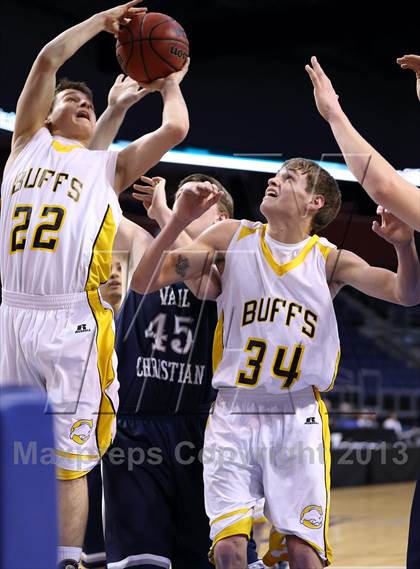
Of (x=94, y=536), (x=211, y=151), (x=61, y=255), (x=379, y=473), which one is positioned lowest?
(x=379, y=473)

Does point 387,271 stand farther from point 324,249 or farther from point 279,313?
point 279,313

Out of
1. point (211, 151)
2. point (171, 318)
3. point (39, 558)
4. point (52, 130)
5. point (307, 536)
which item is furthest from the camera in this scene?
point (211, 151)

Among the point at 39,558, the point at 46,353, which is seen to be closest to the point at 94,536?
the point at 46,353

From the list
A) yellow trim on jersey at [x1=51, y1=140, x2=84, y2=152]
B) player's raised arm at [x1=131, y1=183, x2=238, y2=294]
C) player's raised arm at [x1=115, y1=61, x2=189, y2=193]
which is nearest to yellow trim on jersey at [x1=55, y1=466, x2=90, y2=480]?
player's raised arm at [x1=131, y1=183, x2=238, y2=294]

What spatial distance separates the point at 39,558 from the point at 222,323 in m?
2.14

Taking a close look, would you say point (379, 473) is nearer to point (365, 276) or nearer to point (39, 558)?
point (365, 276)

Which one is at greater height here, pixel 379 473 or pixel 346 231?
pixel 346 231

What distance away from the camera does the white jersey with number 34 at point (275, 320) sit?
326cm

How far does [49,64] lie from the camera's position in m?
3.38

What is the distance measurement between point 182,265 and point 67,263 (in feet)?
1.42

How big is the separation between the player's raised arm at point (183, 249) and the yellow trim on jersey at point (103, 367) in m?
0.16

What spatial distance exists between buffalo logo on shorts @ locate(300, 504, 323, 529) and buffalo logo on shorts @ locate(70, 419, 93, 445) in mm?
829

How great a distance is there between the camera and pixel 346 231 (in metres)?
3.54

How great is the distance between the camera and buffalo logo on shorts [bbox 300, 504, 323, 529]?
3102mm
